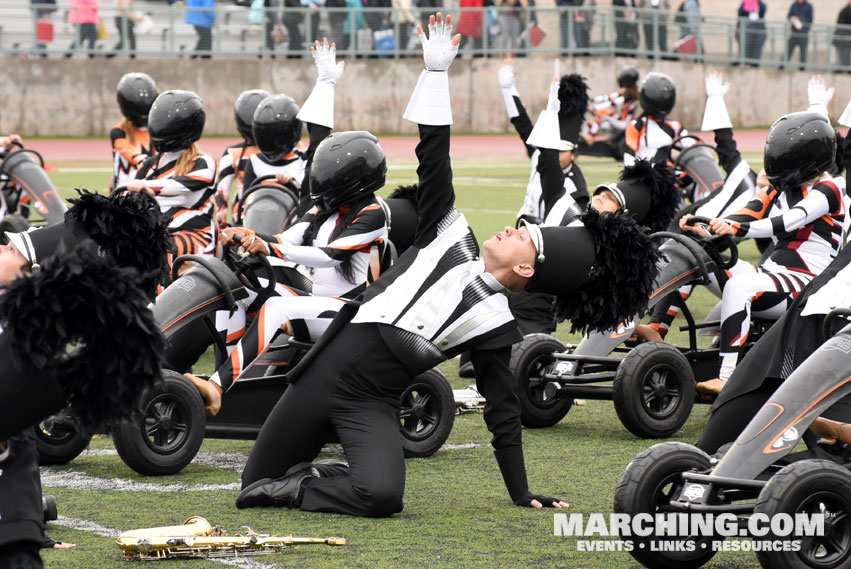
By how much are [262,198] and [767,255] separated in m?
3.18

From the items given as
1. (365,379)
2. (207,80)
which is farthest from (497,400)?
(207,80)

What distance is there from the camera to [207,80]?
27562 mm

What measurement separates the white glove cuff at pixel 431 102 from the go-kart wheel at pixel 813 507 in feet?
6.22

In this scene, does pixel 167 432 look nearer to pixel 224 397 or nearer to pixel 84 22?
pixel 224 397

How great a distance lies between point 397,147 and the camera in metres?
26.3

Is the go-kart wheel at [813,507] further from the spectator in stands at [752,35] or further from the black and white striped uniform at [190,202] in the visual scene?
the spectator in stands at [752,35]

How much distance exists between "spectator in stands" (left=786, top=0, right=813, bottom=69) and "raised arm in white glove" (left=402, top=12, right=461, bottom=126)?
28752mm

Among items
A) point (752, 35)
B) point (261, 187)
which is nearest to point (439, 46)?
point (261, 187)

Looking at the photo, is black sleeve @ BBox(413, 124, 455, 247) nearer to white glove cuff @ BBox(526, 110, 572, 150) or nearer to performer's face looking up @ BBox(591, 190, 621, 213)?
performer's face looking up @ BBox(591, 190, 621, 213)

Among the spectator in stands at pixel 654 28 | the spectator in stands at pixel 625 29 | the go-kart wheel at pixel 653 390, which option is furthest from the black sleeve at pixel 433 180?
the spectator in stands at pixel 654 28

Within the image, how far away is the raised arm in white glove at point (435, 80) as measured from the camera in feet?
17.0

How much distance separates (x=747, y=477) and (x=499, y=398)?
1.23 meters

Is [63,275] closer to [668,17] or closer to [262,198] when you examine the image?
[262,198]

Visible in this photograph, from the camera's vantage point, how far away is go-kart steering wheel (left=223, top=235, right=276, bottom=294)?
21.3 ft
